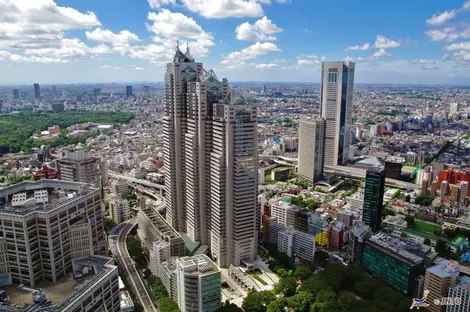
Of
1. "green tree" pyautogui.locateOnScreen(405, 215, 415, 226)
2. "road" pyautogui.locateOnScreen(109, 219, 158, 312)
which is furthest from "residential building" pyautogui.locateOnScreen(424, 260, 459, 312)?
"road" pyautogui.locateOnScreen(109, 219, 158, 312)

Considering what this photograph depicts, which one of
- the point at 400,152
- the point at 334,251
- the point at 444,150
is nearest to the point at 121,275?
the point at 334,251

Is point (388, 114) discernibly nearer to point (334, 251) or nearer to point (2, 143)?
point (334, 251)

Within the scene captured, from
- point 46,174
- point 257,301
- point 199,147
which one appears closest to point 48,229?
point 257,301

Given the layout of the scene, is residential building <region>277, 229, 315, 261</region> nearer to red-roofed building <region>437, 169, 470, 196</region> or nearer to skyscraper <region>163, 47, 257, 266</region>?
skyscraper <region>163, 47, 257, 266</region>

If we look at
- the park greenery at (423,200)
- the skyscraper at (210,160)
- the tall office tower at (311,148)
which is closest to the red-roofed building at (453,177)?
the park greenery at (423,200)

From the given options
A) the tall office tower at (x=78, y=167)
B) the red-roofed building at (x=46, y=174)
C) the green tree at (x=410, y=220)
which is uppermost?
the tall office tower at (x=78, y=167)

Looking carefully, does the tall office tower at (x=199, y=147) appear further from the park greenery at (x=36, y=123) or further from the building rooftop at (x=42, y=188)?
the park greenery at (x=36, y=123)
